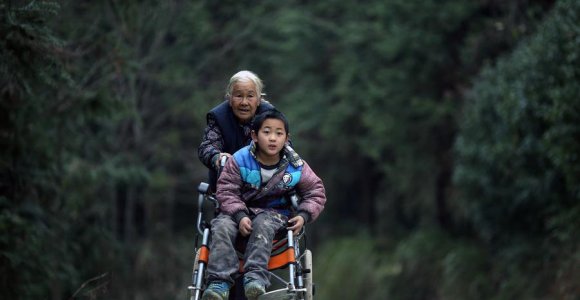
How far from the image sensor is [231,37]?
832 inches

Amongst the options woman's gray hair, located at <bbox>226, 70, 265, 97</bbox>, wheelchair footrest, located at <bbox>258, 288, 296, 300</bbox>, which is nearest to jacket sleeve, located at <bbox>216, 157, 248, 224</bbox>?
wheelchair footrest, located at <bbox>258, 288, 296, 300</bbox>

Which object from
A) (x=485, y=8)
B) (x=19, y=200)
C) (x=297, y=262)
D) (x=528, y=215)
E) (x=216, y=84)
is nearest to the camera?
(x=297, y=262)

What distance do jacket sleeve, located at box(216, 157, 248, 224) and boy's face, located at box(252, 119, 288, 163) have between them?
231 mm

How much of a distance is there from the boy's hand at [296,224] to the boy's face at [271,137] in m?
0.48

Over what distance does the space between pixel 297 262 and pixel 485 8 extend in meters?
13.1

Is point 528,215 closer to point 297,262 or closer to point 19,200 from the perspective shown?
point 19,200

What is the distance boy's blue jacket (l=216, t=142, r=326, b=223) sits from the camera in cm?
704

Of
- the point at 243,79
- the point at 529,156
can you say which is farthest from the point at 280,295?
the point at 529,156

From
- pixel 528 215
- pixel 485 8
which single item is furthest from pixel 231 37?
pixel 528 215

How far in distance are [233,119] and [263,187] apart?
0.83 metres

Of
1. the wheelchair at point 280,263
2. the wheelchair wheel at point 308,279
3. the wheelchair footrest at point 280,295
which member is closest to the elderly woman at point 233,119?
the wheelchair at point 280,263

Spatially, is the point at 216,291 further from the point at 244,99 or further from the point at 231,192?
the point at 244,99

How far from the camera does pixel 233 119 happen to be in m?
7.79

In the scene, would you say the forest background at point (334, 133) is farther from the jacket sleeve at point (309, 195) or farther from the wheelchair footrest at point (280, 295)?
the jacket sleeve at point (309, 195)
